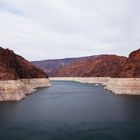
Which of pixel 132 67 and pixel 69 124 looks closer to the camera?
pixel 69 124

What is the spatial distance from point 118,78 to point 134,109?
34.8m

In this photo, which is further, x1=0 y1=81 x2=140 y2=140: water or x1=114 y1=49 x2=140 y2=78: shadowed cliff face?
x1=114 y1=49 x2=140 y2=78: shadowed cliff face

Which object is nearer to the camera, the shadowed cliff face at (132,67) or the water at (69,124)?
the water at (69,124)

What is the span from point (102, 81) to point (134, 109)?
122 metres

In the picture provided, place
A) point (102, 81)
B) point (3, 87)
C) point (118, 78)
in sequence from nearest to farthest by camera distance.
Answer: point (3, 87) < point (118, 78) < point (102, 81)

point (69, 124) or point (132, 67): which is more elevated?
point (132, 67)

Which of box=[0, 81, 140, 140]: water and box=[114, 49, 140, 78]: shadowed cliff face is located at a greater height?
box=[114, 49, 140, 78]: shadowed cliff face

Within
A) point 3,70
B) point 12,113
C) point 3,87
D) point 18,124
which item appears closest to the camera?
point 18,124

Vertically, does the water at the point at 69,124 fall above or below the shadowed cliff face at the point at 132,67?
below

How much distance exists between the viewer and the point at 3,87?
189 ft

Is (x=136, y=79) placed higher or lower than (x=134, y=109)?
higher

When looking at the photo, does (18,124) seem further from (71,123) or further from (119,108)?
(119,108)

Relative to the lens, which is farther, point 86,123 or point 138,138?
point 86,123

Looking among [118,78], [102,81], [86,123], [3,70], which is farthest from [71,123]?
[102,81]
